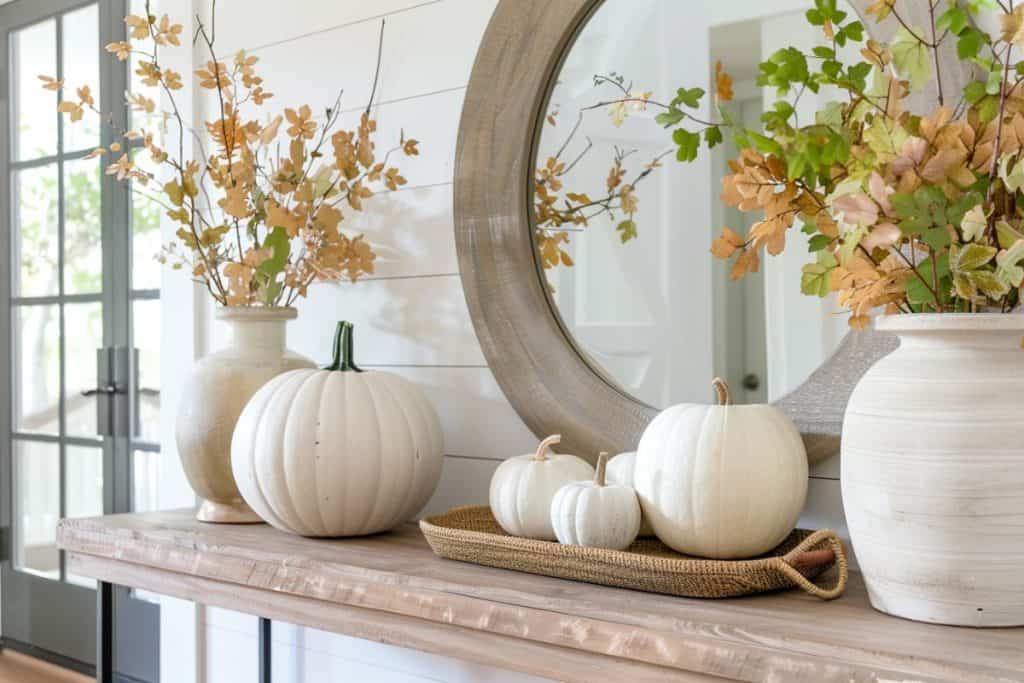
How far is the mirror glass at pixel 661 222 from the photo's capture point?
4.62ft

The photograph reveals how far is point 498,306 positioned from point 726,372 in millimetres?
385

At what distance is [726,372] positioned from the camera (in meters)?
1.46

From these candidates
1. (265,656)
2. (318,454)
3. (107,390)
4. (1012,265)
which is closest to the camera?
(1012,265)

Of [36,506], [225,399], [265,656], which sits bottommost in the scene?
[265,656]

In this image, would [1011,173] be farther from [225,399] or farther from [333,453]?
[225,399]

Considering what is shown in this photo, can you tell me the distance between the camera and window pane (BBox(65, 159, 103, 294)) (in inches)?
122

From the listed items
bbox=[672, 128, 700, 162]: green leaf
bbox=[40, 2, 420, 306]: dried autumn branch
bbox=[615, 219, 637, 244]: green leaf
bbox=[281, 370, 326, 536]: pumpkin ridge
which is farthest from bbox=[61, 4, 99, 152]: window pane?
bbox=[672, 128, 700, 162]: green leaf

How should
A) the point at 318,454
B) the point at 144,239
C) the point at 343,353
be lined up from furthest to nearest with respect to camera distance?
the point at 144,239 < the point at 343,353 < the point at 318,454

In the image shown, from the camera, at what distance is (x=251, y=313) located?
1787 mm

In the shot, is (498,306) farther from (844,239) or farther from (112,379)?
(112,379)

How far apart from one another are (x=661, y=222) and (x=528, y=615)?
0.60 metres

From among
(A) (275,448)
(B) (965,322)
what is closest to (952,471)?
(B) (965,322)

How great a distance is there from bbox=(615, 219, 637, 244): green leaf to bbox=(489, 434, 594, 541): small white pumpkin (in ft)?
1.09

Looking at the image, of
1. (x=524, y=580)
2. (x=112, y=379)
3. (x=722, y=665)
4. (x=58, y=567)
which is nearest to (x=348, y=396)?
(x=524, y=580)
